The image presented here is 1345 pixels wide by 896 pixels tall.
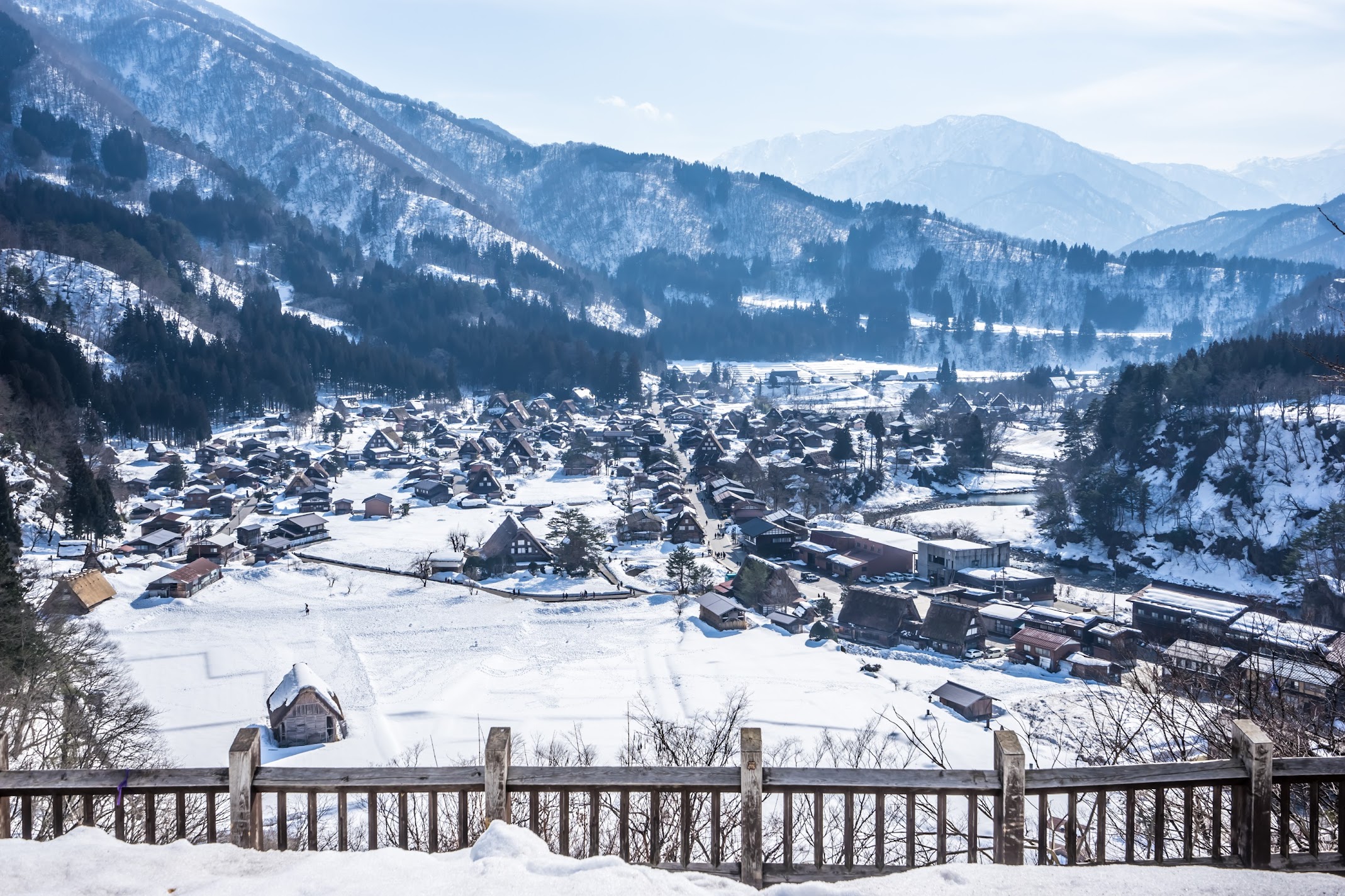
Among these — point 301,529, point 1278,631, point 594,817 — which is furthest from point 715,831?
point 301,529

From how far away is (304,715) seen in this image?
13.2 metres

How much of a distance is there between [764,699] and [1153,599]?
12964mm

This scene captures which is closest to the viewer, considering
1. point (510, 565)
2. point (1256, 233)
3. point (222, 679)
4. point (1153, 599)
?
point (222, 679)

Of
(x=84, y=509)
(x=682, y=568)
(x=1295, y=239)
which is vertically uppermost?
(x=1295, y=239)

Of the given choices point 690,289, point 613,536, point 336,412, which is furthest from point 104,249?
point 690,289

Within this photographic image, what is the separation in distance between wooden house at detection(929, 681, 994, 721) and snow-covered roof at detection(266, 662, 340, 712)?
10459mm

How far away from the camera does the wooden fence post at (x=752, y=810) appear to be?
311cm

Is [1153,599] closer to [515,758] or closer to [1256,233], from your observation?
[515,758]

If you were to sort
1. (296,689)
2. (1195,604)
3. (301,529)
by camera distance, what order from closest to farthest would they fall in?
(296,689)
(1195,604)
(301,529)

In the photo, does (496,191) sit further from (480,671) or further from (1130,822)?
(1130,822)

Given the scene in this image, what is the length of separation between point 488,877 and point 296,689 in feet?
38.6

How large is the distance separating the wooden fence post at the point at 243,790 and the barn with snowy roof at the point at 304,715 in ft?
35.7

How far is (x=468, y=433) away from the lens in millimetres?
50531

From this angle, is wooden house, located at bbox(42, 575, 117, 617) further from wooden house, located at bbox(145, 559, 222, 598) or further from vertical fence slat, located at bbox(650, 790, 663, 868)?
vertical fence slat, located at bbox(650, 790, 663, 868)
